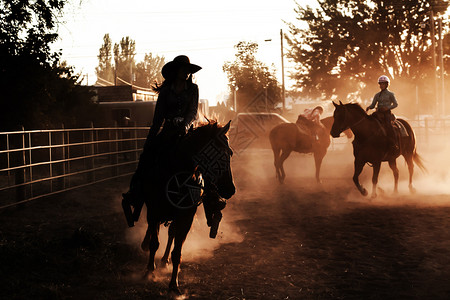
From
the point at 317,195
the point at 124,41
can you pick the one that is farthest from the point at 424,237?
the point at 124,41

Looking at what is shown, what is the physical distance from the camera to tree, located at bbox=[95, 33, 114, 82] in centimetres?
9556

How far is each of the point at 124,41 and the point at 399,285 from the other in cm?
9566

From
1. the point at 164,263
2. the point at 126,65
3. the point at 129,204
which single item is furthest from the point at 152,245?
the point at 126,65

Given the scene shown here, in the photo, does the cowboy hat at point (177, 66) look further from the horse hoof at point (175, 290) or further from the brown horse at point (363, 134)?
the brown horse at point (363, 134)

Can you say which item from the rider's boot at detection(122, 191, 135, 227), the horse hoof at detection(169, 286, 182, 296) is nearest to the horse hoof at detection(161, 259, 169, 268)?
the rider's boot at detection(122, 191, 135, 227)

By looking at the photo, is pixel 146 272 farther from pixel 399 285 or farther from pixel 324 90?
pixel 324 90

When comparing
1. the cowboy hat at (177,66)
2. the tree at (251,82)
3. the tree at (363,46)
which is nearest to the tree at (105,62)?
the tree at (251,82)

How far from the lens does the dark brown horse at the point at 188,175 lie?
465 cm

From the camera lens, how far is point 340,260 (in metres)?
5.72

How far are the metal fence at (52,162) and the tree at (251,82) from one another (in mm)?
23167

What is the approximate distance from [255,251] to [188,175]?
6.59 feet

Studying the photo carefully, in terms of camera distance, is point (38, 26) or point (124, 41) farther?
point (124, 41)

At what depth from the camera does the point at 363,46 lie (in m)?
34.8

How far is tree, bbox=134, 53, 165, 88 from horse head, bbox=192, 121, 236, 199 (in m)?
85.5
